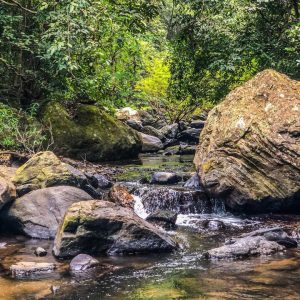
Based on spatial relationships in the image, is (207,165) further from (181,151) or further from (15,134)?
(181,151)

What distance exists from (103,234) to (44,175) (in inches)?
110

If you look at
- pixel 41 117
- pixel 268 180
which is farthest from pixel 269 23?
pixel 41 117

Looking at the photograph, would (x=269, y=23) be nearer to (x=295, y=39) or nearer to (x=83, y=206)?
(x=295, y=39)

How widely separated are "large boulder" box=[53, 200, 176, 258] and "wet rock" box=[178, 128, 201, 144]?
15417mm

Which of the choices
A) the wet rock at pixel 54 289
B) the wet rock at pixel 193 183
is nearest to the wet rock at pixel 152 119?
the wet rock at pixel 193 183

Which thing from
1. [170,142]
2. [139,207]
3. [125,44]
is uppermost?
[125,44]

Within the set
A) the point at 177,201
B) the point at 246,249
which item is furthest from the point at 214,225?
the point at 246,249

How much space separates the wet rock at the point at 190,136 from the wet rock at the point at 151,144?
181 cm

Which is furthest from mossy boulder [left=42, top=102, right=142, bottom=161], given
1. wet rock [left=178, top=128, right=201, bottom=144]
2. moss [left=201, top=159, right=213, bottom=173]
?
moss [left=201, top=159, right=213, bottom=173]

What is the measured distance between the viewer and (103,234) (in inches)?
299

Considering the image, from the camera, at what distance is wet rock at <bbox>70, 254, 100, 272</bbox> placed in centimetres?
675

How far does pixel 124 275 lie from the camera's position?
6477mm

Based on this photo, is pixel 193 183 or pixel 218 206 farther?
pixel 193 183

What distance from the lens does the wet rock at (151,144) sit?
20673 mm
